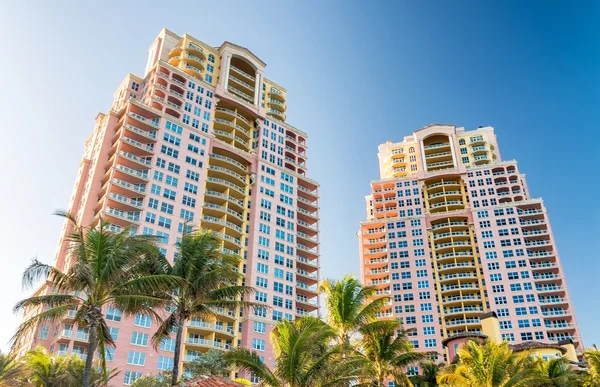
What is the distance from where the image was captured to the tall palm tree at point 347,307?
3647cm

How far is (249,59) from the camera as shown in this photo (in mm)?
94125

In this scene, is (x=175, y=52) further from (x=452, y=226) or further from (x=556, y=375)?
(x=556, y=375)

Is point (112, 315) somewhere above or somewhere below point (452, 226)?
below

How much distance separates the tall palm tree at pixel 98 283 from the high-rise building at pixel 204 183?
106 ft

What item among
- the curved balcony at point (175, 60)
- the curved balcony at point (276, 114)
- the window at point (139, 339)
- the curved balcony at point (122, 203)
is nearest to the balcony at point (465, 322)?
the curved balcony at point (276, 114)

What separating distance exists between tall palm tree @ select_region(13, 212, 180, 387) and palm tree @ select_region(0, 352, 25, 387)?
581 inches

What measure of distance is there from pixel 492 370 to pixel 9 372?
34.0m

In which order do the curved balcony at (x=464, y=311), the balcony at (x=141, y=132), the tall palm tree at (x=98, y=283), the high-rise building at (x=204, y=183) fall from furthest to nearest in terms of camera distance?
the curved balcony at (x=464, y=311)
the balcony at (x=141, y=132)
the high-rise building at (x=204, y=183)
the tall palm tree at (x=98, y=283)

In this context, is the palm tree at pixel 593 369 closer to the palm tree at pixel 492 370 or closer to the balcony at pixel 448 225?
the palm tree at pixel 492 370

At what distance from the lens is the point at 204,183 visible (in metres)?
76.8

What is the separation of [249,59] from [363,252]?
148ft

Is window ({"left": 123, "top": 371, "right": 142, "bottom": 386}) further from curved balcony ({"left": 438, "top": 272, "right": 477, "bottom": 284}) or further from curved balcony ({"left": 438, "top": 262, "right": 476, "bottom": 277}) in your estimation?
curved balcony ({"left": 438, "top": 262, "right": 476, "bottom": 277})

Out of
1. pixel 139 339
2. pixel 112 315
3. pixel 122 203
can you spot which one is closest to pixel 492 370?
pixel 139 339

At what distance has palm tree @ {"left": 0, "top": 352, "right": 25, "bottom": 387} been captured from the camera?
3734 cm
